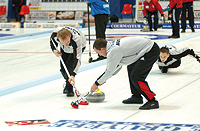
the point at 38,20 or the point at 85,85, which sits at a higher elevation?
the point at 38,20

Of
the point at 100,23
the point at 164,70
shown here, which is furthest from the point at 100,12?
the point at 164,70

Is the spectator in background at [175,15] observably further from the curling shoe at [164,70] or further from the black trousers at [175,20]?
the curling shoe at [164,70]

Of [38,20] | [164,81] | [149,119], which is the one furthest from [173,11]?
[38,20]

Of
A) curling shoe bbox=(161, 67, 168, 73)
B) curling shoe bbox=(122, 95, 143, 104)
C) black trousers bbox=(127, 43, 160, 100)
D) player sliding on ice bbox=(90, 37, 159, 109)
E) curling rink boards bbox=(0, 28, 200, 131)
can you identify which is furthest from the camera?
curling shoe bbox=(161, 67, 168, 73)

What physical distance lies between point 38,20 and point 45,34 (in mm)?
7314

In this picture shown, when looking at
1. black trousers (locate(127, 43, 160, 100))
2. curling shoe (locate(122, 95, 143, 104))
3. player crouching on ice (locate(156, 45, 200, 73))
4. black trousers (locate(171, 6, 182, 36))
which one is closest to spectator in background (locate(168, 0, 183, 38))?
black trousers (locate(171, 6, 182, 36))

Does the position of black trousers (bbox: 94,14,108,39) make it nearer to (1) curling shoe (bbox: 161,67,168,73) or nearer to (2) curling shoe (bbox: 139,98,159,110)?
(1) curling shoe (bbox: 161,67,168,73)

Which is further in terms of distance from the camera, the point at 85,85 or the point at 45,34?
the point at 45,34

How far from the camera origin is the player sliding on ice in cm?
325

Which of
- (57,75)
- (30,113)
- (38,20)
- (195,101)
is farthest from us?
(38,20)

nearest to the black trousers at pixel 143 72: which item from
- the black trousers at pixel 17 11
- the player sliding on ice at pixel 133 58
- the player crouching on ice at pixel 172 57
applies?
the player sliding on ice at pixel 133 58

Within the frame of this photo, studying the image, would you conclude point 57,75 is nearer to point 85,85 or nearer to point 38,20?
point 85,85

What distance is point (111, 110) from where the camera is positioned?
132 inches

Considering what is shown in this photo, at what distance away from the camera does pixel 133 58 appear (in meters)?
3.41
